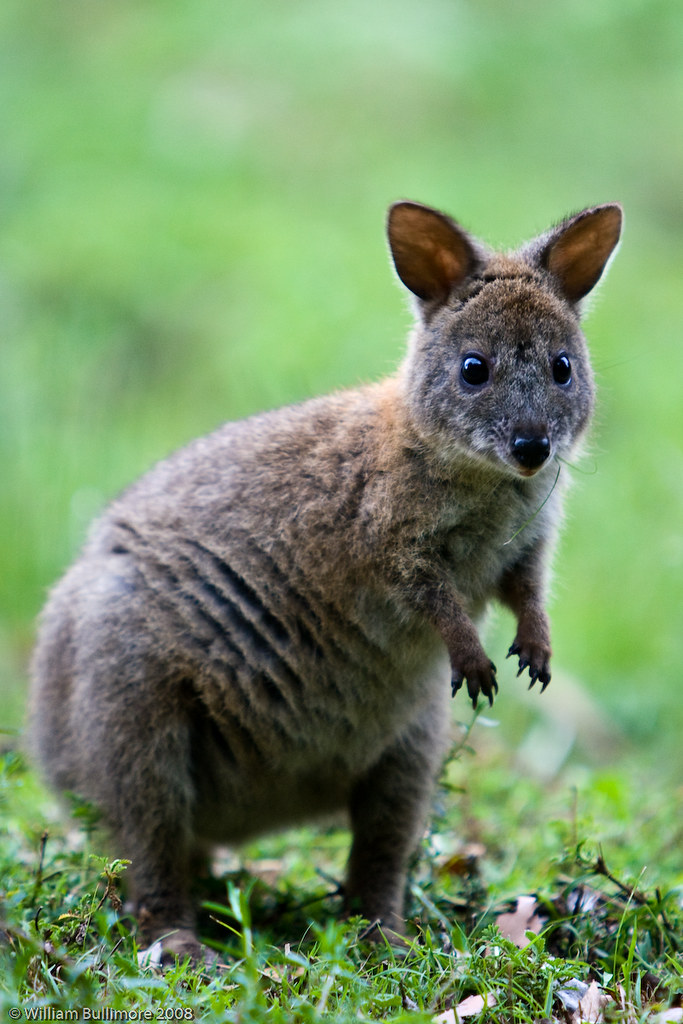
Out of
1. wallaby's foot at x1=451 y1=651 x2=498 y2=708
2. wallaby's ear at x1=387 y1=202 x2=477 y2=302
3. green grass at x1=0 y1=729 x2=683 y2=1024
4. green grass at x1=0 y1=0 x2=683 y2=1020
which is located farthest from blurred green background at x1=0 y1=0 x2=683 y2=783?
wallaby's foot at x1=451 y1=651 x2=498 y2=708

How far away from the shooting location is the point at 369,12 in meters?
16.6

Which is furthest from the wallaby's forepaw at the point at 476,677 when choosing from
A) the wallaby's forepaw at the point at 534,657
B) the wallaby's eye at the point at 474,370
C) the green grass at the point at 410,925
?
the wallaby's eye at the point at 474,370

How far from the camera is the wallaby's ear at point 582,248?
4750 mm

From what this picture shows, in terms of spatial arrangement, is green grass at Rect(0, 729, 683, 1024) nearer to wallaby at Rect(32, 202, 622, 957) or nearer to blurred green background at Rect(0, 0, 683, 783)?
wallaby at Rect(32, 202, 622, 957)

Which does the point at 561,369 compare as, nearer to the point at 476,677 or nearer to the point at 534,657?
the point at 534,657

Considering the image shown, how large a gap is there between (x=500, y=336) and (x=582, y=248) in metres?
0.65

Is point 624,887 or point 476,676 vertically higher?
point 476,676

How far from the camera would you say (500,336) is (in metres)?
4.46

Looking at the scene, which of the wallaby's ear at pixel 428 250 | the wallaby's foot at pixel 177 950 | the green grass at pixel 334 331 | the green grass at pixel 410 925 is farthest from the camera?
the wallaby's ear at pixel 428 250

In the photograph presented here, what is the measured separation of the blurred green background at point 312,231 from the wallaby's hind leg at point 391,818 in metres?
1.50

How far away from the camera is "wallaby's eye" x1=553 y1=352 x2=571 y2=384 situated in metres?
4.51

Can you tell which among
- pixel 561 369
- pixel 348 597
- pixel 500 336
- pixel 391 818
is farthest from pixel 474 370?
pixel 391 818

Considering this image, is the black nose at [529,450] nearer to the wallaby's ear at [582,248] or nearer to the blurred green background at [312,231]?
the wallaby's ear at [582,248]

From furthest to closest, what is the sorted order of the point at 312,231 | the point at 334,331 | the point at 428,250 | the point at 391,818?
the point at 312,231 → the point at 334,331 → the point at 391,818 → the point at 428,250
